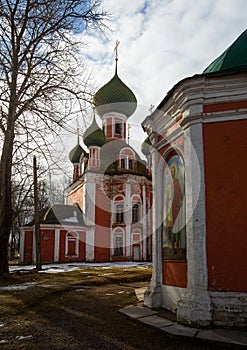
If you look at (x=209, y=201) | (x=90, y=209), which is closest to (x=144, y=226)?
(x=90, y=209)

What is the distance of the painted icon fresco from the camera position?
6.47 meters

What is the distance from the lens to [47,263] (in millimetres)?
23547

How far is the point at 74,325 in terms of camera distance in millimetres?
5691

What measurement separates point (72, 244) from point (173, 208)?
19.5 metres

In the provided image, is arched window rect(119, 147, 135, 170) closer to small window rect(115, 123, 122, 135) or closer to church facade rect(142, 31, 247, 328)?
small window rect(115, 123, 122, 135)

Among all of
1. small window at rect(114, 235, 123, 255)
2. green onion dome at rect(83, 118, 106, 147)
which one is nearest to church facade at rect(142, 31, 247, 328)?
small window at rect(114, 235, 123, 255)

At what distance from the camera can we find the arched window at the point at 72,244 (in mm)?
24906

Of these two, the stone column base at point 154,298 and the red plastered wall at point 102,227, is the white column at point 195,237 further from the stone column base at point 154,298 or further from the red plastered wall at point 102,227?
the red plastered wall at point 102,227

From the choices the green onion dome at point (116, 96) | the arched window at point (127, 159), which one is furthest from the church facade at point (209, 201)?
the green onion dome at point (116, 96)

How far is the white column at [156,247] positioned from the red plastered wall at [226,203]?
1.66 metres

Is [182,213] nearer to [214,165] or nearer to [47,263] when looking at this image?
[214,165]

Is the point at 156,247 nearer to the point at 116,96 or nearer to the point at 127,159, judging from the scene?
the point at 127,159

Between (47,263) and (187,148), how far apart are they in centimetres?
1953

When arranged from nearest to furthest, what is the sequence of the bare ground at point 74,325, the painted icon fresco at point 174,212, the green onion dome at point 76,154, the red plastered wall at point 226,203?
the bare ground at point 74,325 < the red plastered wall at point 226,203 < the painted icon fresco at point 174,212 < the green onion dome at point 76,154
